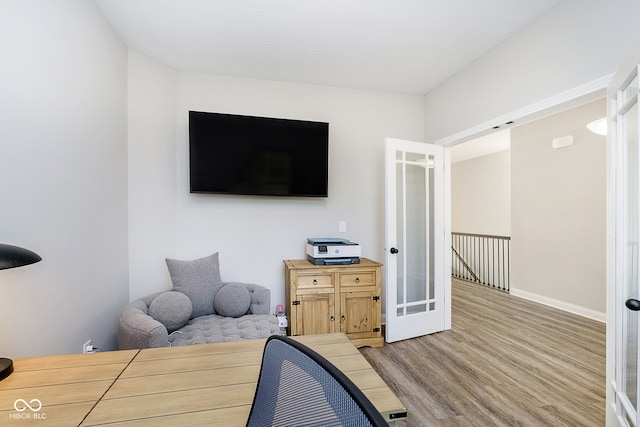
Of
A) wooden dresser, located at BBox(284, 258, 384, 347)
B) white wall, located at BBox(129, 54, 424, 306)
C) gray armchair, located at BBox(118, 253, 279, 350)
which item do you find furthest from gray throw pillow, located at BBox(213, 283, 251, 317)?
white wall, located at BBox(129, 54, 424, 306)

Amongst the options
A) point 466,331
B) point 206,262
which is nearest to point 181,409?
point 206,262

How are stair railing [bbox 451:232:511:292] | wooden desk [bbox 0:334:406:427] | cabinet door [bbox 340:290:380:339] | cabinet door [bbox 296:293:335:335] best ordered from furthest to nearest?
stair railing [bbox 451:232:511:292], cabinet door [bbox 340:290:380:339], cabinet door [bbox 296:293:335:335], wooden desk [bbox 0:334:406:427]

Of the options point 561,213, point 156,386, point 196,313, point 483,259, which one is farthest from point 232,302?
point 483,259

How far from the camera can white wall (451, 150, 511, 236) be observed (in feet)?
21.0

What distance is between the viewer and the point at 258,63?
279 cm

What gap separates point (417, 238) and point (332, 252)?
99 centimetres

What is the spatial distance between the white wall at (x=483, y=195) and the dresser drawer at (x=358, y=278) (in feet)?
16.2

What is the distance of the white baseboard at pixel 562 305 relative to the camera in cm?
348

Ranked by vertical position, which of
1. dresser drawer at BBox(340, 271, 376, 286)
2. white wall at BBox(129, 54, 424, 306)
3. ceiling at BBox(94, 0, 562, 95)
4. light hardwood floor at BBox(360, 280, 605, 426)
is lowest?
light hardwood floor at BBox(360, 280, 605, 426)

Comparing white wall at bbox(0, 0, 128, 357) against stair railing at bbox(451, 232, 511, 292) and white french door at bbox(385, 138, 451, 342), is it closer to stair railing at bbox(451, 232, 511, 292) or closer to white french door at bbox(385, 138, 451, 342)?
white french door at bbox(385, 138, 451, 342)

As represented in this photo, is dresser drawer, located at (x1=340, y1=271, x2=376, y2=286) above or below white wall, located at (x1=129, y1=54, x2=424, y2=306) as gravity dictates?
below

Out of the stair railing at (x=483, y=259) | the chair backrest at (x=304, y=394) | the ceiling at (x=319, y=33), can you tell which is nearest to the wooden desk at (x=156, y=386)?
the chair backrest at (x=304, y=394)

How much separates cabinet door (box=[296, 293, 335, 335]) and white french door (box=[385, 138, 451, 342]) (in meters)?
0.63

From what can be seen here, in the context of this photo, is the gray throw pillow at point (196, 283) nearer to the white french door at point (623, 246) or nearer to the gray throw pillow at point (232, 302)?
the gray throw pillow at point (232, 302)
